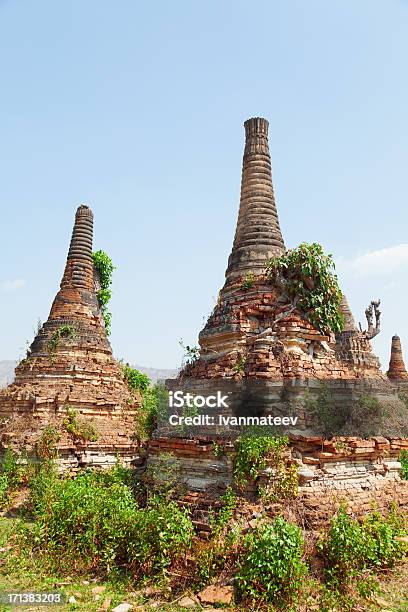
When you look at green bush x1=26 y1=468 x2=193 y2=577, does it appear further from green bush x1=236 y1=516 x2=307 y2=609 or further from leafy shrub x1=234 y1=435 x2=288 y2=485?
green bush x1=236 y1=516 x2=307 y2=609

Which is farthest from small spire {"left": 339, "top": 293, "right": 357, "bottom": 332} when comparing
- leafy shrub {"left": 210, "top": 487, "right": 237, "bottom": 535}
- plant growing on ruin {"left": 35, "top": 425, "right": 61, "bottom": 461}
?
leafy shrub {"left": 210, "top": 487, "right": 237, "bottom": 535}

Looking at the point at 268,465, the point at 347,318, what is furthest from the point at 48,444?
the point at 347,318

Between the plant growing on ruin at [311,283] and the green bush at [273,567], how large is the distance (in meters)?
5.08

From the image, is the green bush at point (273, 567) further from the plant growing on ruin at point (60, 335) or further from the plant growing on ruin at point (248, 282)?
the plant growing on ruin at point (60, 335)

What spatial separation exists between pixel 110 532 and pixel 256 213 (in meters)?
8.24

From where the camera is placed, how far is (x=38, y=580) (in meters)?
8.74

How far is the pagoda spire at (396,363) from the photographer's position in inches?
1123

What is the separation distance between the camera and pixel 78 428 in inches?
635

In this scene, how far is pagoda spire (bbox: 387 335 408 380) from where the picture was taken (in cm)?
2852

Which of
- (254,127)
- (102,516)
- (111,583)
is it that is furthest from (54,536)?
(254,127)

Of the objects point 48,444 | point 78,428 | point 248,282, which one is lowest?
point 48,444

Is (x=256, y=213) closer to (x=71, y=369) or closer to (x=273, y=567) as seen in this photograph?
(x=71, y=369)

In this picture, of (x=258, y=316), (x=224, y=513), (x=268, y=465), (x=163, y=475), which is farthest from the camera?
(x=258, y=316)

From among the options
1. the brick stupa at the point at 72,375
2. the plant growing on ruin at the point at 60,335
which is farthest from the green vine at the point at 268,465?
the plant growing on ruin at the point at 60,335
